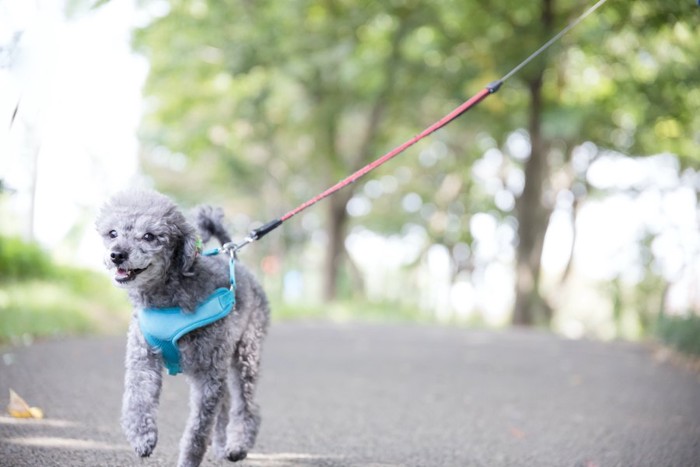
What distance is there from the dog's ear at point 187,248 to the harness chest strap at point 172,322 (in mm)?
179

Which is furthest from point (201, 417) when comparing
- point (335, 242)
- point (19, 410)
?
point (335, 242)

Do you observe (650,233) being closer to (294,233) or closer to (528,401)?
(294,233)

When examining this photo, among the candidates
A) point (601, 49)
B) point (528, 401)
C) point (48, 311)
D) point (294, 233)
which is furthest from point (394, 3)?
point (294, 233)

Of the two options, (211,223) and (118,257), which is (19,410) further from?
(118,257)

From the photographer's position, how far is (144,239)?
3078 mm

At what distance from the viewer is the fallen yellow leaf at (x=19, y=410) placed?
4500 millimetres

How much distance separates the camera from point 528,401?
21.6 feet

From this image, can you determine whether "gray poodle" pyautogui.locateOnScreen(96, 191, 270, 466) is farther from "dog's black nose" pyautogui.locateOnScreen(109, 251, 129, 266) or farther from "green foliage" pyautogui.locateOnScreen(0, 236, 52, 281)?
"green foliage" pyautogui.locateOnScreen(0, 236, 52, 281)

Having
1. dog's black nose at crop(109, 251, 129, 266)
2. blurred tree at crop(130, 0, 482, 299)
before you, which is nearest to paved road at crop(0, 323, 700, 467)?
dog's black nose at crop(109, 251, 129, 266)

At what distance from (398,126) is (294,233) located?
10908 millimetres

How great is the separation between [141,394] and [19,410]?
1.85 metres

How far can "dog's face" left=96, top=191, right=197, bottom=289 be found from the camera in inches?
118

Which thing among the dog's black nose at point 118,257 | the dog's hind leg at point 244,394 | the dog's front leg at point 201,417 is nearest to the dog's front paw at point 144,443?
the dog's front leg at point 201,417

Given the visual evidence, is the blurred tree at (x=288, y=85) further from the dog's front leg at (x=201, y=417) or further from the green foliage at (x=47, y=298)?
the dog's front leg at (x=201, y=417)
